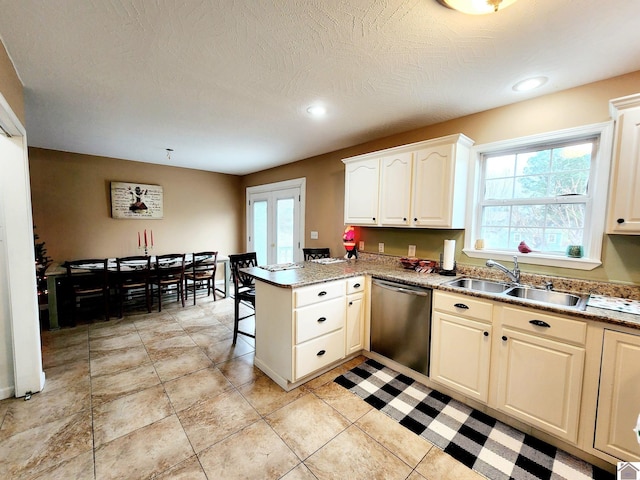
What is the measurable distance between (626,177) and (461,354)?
4.97 ft

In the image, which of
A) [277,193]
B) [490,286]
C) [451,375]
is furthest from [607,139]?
[277,193]

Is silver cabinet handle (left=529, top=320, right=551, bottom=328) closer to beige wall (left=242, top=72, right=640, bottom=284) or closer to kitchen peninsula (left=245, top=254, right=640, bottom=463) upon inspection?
kitchen peninsula (left=245, top=254, right=640, bottom=463)

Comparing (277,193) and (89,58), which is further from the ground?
(89,58)

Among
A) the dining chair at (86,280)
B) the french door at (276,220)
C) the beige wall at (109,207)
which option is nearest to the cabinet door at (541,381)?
the french door at (276,220)

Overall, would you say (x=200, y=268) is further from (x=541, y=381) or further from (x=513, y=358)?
(x=541, y=381)

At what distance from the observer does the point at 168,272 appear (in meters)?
4.05

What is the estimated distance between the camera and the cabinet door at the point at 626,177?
1.58m

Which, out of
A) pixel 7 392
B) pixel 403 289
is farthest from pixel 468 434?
pixel 7 392

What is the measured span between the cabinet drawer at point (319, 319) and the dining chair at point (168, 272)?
9.04 feet

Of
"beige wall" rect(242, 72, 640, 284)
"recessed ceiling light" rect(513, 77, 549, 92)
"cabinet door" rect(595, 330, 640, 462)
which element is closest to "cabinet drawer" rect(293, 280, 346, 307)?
"beige wall" rect(242, 72, 640, 284)

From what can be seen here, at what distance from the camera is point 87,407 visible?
1.96 m

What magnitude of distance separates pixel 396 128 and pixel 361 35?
1.57 m

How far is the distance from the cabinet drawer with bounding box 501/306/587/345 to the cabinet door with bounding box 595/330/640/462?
0.36 ft

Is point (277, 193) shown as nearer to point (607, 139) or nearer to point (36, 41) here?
point (36, 41)
